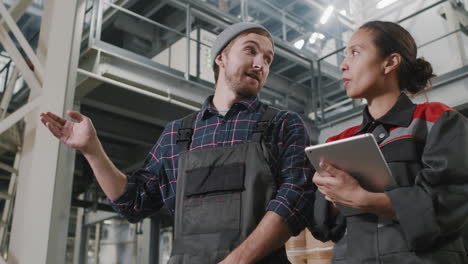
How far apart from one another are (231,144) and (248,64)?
37 cm

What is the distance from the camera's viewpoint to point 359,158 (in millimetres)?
1221

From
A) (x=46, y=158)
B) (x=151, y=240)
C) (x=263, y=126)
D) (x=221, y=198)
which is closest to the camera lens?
(x=221, y=198)

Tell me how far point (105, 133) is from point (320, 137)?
3.48m

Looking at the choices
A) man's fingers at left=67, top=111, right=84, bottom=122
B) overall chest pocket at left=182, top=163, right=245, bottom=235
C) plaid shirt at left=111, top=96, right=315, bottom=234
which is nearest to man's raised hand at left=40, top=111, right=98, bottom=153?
man's fingers at left=67, top=111, right=84, bottom=122

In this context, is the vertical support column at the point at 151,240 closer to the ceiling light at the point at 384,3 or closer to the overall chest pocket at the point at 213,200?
the ceiling light at the point at 384,3

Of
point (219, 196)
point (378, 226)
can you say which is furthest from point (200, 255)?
point (378, 226)

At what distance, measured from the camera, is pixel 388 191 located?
1.24m

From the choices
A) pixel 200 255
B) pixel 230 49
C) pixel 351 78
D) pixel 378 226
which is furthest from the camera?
pixel 230 49

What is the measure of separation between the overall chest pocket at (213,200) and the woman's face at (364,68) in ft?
1.65

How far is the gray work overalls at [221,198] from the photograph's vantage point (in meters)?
1.47

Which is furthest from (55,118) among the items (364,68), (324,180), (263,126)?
(364,68)

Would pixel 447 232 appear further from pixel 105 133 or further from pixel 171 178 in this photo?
pixel 105 133

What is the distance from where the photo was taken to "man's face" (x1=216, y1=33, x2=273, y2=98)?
5.97 ft

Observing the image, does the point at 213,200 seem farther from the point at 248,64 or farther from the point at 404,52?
the point at 404,52
